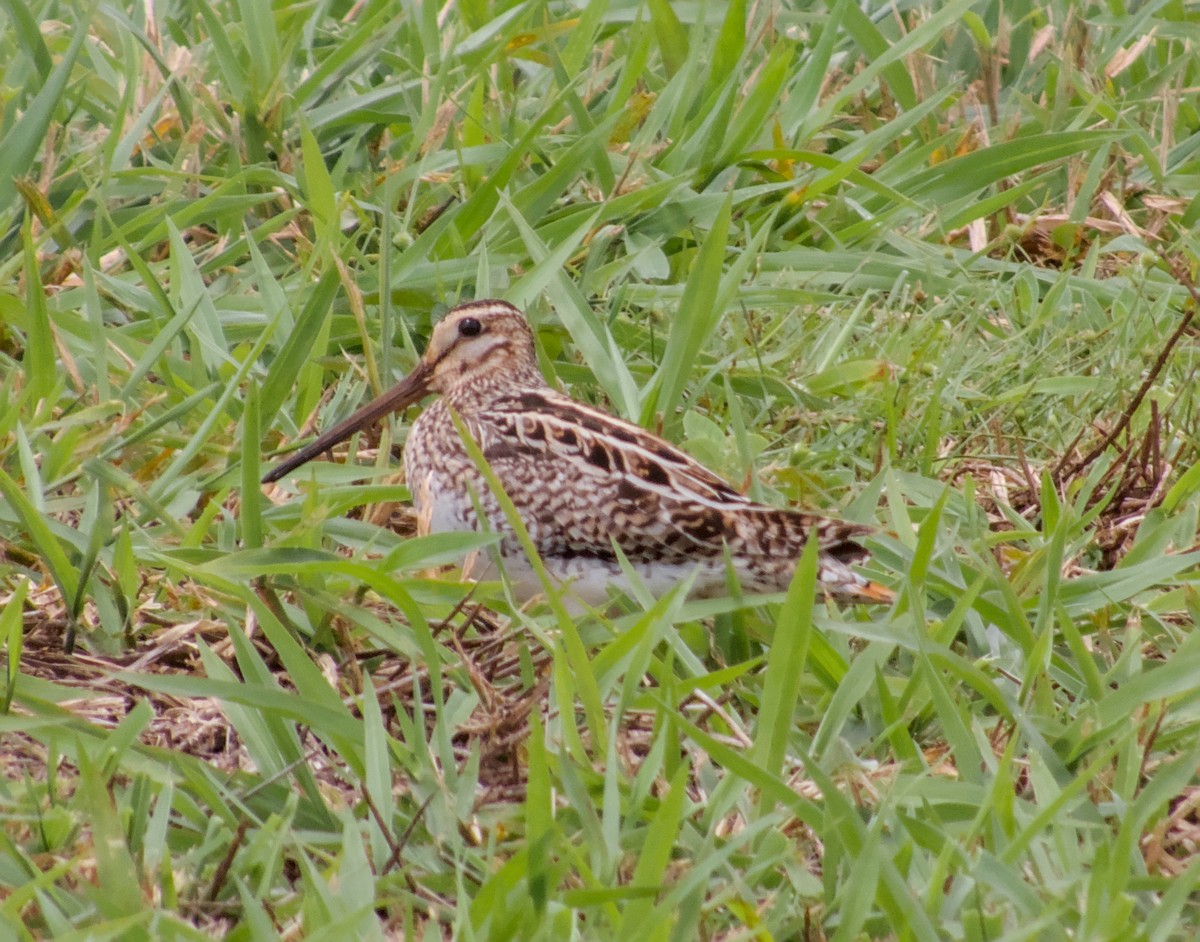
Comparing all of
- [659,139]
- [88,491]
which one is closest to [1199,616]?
[88,491]

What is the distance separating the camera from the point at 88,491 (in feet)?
11.6

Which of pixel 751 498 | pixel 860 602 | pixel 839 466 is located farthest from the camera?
pixel 839 466

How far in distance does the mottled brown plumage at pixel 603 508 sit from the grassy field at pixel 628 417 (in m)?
0.13

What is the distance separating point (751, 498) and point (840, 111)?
2.06 m

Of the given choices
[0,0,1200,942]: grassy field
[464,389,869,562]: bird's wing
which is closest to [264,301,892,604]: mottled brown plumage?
[464,389,869,562]: bird's wing

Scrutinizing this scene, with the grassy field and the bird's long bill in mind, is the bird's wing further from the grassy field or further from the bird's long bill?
the bird's long bill

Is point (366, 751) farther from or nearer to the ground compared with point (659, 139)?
nearer to the ground

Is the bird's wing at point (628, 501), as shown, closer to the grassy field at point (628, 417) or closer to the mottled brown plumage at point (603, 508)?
the mottled brown plumage at point (603, 508)

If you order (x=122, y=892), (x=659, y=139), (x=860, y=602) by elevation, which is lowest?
(x=860, y=602)

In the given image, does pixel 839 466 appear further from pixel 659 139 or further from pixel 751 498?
pixel 659 139

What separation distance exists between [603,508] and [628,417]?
48 cm

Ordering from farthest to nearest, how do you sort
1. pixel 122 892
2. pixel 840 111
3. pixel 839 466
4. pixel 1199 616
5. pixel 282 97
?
pixel 840 111 < pixel 282 97 < pixel 839 466 < pixel 1199 616 < pixel 122 892

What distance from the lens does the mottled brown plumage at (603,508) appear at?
3.62 m

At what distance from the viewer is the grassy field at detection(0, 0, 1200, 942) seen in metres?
2.60
